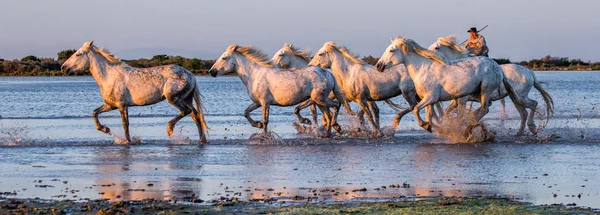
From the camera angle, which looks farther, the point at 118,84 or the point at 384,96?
the point at 384,96

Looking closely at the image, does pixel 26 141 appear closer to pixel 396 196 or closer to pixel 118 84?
pixel 118 84

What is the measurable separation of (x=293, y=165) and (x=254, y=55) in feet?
18.2

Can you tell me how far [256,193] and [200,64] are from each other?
226 ft

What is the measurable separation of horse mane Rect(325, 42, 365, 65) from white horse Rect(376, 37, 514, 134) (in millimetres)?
1913

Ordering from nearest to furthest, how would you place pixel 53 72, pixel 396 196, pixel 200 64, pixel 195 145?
pixel 396 196 → pixel 195 145 → pixel 53 72 → pixel 200 64

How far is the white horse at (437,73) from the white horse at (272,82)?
1.50 m

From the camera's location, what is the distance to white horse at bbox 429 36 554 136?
18.7 m

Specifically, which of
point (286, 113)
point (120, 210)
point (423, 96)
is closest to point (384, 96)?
point (423, 96)

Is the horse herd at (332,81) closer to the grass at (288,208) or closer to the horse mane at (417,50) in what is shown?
the horse mane at (417,50)

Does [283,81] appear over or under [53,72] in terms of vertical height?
over

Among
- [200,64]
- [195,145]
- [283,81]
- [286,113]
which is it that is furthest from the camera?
[200,64]

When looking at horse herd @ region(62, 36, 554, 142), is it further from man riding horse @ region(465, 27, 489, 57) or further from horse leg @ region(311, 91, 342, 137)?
man riding horse @ region(465, 27, 489, 57)

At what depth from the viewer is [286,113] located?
90.5 ft

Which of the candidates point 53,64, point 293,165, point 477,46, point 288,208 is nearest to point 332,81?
point 477,46
